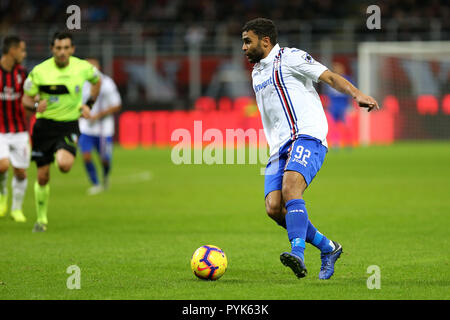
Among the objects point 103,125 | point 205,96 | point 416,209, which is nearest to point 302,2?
point 205,96

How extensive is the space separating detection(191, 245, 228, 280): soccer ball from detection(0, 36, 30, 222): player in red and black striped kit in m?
5.13

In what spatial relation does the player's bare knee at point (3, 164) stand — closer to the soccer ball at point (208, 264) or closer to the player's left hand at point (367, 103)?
the soccer ball at point (208, 264)

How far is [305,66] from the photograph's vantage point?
6.96 m

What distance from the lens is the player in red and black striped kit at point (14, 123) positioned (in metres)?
11.5

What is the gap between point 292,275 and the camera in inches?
283

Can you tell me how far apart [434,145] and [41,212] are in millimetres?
21311

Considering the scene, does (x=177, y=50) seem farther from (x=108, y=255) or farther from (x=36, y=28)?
(x=108, y=255)

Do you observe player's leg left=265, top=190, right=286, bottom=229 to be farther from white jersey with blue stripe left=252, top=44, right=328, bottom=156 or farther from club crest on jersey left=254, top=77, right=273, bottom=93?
club crest on jersey left=254, top=77, right=273, bottom=93

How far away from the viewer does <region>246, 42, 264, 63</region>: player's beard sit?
23.2 ft

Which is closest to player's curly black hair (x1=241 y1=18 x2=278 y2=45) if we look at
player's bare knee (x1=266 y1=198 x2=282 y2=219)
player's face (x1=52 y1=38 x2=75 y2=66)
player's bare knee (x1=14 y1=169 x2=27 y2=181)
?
player's bare knee (x1=266 y1=198 x2=282 y2=219)

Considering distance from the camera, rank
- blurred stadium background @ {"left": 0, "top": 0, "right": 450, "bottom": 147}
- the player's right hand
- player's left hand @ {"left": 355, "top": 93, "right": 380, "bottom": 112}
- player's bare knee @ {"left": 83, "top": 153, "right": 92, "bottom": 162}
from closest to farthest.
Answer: player's left hand @ {"left": 355, "top": 93, "right": 380, "bottom": 112}
the player's right hand
player's bare knee @ {"left": 83, "top": 153, "right": 92, "bottom": 162}
blurred stadium background @ {"left": 0, "top": 0, "right": 450, "bottom": 147}

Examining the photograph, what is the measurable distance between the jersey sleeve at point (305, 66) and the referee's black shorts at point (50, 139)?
4.35 meters

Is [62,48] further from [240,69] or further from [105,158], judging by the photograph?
[240,69]
